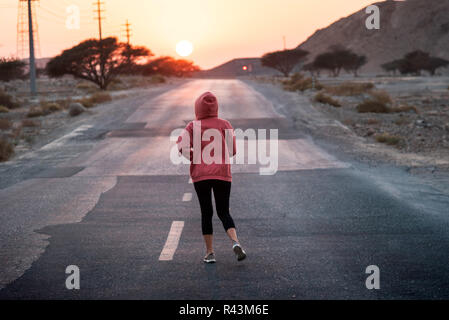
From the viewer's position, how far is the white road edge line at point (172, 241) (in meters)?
6.16

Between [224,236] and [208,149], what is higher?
[208,149]

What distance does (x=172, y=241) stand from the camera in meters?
6.79

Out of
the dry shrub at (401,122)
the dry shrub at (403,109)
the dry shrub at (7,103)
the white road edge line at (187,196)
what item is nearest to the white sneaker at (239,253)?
the white road edge line at (187,196)

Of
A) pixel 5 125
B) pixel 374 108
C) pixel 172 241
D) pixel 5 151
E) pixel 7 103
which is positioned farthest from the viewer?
pixel 7 103

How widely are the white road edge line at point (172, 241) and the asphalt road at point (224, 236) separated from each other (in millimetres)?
45

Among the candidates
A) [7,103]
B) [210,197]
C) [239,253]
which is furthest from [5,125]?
[239,253]

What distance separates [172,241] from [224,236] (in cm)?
72

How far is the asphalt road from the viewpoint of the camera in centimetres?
516

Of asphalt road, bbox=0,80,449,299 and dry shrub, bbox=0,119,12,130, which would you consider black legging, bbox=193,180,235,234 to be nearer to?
asphalt road, bbox=0,80,449,299

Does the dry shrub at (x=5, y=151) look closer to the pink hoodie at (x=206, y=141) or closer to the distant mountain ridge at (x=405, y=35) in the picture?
the pink hoodie at (x=206, y=141)

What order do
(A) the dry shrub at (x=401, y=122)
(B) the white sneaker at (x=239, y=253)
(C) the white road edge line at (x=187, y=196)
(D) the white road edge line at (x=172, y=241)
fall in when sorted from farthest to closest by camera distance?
(A) the dry shrub at (x=401, y=122) < (C) the white road edge line at (x=187, y=196) < (D) the white road edge line at (x=172, y=241) < (B) the white sneaker at (x=239, y=253)

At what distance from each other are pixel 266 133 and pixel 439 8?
15740 centimetres

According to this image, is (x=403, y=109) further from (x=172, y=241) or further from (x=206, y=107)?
(x=206, y=107)
